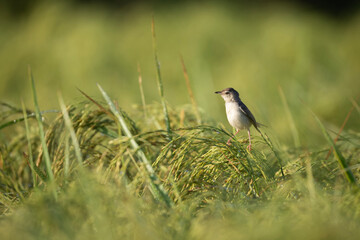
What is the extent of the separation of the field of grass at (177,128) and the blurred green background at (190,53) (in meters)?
0.03

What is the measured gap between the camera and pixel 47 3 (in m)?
7.43

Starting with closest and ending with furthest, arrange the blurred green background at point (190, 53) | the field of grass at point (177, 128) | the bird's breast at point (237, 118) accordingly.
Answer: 1. the field of grass at point (177, 128)
2. the bird's breast at point (237, 118)
3. the blurred green background at point (190, 53)

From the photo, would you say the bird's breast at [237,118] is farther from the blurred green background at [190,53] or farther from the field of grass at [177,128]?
the blurred green background at [190,53]

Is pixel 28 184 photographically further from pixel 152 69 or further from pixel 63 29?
pixel 63 29

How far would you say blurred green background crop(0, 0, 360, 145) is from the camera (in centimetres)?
431

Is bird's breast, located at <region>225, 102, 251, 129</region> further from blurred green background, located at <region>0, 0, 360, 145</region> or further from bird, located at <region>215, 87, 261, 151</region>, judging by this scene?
blurred green background, located at <region>0, 0, 360, 145</region>

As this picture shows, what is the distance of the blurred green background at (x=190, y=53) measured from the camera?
4312 mm

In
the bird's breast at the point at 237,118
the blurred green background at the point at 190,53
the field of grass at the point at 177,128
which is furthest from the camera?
the blurred green background at the point at 190,53

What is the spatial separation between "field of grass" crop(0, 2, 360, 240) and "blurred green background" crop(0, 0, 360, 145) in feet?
0.09

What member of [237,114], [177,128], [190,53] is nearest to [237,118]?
[237,114]

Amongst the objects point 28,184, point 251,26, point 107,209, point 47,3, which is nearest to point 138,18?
point 47,3

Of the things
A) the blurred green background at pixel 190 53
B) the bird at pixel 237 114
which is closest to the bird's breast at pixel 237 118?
the bird at pixel 237 114

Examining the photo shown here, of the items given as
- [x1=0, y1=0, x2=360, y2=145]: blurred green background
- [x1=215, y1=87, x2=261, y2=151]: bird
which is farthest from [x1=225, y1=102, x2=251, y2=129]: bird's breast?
[x1=0, y1=0, x2=360, y2=145]: blurred green background

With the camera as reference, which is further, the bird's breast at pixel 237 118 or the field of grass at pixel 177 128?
the bird's breast at pixel 237 118
